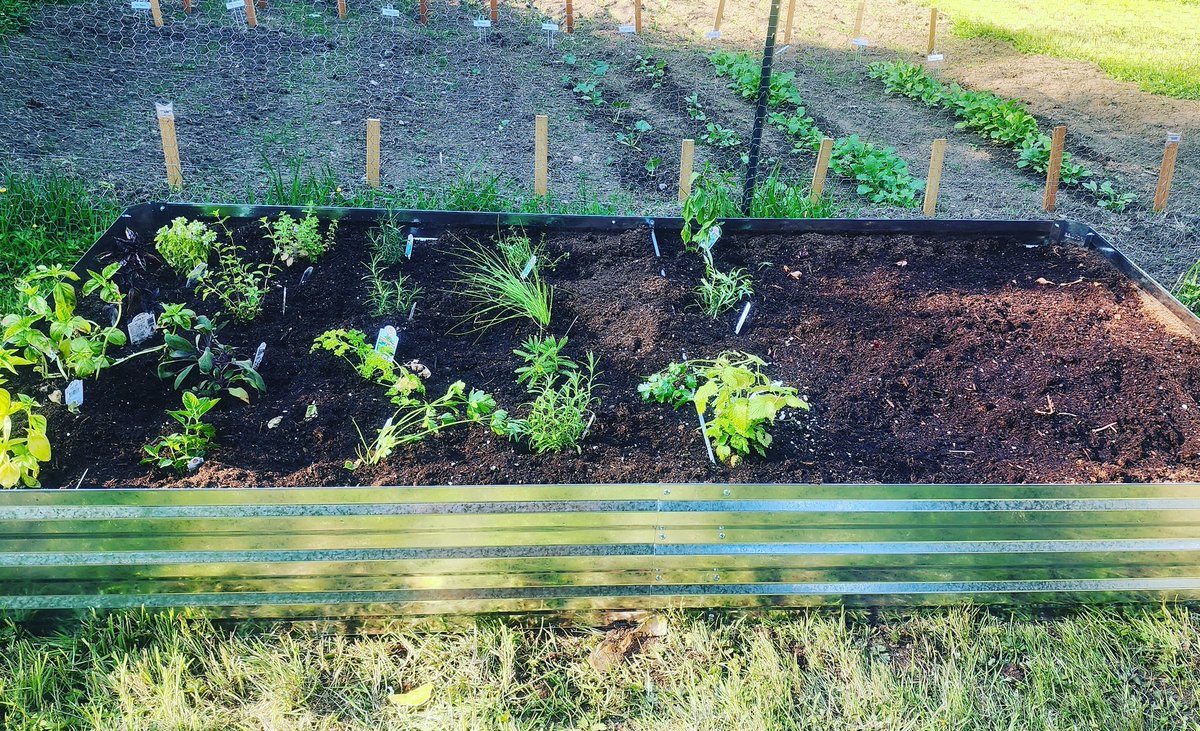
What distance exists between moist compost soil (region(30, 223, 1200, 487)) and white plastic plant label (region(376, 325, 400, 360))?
125 millimetres

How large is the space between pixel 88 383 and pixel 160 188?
1.81 metres

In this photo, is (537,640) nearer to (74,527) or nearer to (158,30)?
(74,527)

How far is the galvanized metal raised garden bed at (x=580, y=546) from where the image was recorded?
211cm

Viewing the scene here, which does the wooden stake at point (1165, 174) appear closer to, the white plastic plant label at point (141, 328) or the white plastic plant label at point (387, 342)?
the white plastic plant label at point (387, 342)

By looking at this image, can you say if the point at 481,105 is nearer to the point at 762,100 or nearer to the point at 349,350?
the point at 762,100

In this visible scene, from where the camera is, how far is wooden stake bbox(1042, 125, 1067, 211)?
13.8ft

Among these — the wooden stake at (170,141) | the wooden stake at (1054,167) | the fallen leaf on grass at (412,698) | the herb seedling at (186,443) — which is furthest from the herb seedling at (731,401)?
the wooden stake at (1054,167)

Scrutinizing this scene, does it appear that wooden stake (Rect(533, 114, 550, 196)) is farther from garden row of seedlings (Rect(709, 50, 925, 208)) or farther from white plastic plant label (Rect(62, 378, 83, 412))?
white plastic plant label (Rect(62, 378, 83, 412))

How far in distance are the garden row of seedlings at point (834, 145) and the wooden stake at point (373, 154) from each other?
8.30ft

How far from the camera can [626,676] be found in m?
2.20

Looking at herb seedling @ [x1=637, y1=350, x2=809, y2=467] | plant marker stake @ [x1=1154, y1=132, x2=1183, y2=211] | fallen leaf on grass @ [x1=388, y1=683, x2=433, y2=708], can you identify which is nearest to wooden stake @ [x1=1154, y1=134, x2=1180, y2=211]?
plant marker stake @ [x1=1154, y1=132, x2=1183, y2=211]

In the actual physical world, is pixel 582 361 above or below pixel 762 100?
below

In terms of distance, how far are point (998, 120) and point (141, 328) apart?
5.19m

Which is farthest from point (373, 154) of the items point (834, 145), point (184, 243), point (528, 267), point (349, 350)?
point (834, 145)
